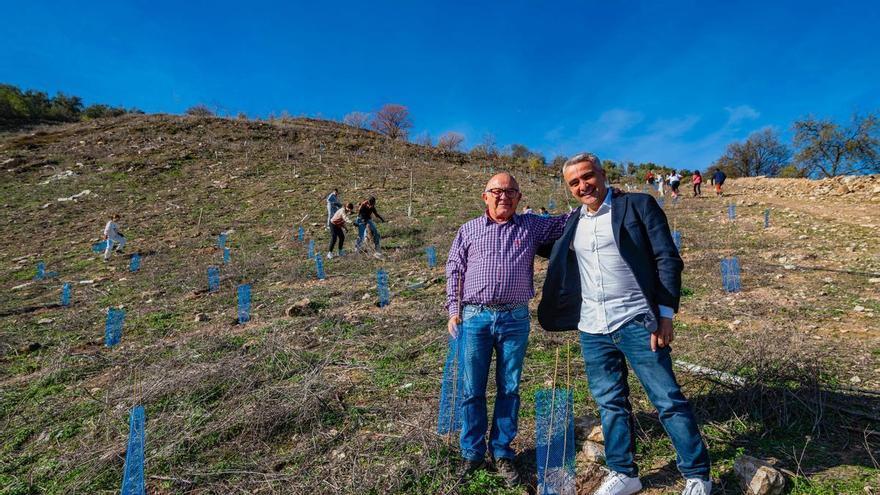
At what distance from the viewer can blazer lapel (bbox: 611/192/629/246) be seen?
175 cm

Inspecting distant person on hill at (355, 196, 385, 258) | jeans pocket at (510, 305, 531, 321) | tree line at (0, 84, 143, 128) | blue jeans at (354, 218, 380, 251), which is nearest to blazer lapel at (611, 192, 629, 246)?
jeans pocket at (510, 305, 531, 321)

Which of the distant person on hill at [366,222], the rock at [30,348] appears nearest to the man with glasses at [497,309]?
the rock at [30,348]

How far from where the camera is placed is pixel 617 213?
1783mm

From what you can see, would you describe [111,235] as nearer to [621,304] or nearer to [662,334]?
[621,304]

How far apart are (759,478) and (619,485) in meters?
0.59

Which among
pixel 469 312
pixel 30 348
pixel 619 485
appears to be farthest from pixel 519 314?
pixel 30 348

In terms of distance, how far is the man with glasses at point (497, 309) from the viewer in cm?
198

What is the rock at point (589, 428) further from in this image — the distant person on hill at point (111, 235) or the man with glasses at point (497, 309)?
the distant person on hill at point (111, 235)

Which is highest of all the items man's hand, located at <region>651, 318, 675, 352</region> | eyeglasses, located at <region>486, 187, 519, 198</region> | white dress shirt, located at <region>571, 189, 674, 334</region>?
eyeglasses, located at <region>486, 187, 519, 198</region>

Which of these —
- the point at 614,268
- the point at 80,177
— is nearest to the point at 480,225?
the point at 614,268

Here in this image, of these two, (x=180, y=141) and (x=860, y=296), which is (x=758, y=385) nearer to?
(x=860, y=296)

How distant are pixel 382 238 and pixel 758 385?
8756mm

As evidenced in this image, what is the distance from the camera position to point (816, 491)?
1.79 m

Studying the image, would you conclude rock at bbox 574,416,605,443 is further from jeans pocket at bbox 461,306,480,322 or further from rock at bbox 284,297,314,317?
rock at bbox 284,297,314,317
